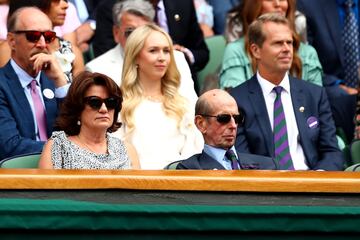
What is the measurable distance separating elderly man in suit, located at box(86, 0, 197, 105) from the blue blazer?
4.07ft

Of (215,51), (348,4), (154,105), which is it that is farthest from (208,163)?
(348,4)

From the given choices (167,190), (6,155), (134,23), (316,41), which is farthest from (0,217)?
(316,41)

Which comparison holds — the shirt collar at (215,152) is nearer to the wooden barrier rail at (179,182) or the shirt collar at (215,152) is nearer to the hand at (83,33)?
the wooden barrier rail at (179,182)

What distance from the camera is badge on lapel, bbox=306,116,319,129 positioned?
7.71 m

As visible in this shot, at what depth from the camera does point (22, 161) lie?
20.8ft

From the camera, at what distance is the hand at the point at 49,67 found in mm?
7258

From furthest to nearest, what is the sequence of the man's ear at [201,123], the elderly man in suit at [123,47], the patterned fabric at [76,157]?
the elderly man in suit at [123,47] → the man's ear at [201,123] → the patterned fabric at [76,157]

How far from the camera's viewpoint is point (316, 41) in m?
9.63

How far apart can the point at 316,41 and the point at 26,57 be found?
3.14 metres

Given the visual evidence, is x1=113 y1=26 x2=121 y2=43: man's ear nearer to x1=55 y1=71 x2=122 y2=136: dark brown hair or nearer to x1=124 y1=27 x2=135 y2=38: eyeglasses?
x1=124 y1=27 x2=135 y2=38: eyeglasses

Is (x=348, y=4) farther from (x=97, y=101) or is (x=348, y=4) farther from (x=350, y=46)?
(x=97, y=101)

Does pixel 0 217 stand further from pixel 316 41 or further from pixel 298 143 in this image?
pixel 316 41

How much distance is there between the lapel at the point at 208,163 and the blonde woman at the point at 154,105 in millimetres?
879

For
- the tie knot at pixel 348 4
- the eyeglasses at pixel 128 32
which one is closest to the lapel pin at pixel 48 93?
the eyeglasses at pixel 128 32
